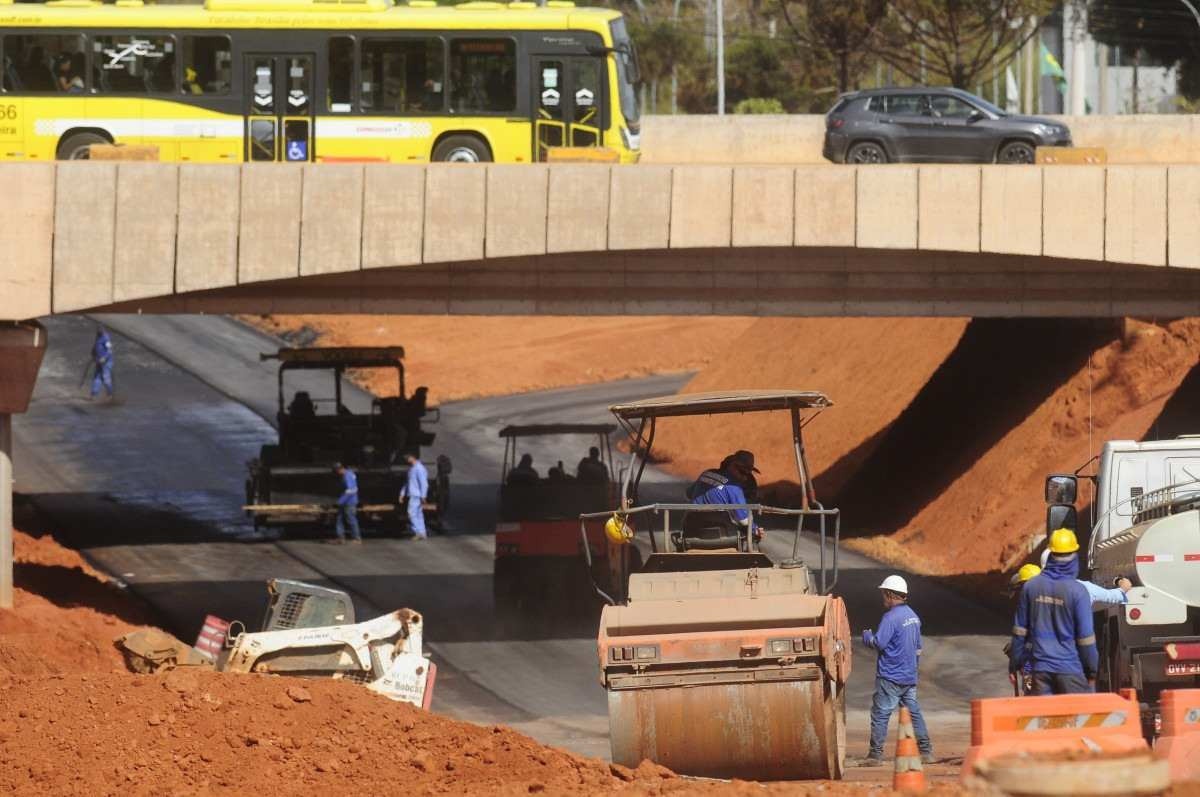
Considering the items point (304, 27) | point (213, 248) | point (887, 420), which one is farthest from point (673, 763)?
point (887, 420)

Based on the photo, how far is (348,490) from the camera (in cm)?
2961

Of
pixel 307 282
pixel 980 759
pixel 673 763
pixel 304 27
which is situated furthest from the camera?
pixel 304 27

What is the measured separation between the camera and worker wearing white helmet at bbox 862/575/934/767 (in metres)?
14.4

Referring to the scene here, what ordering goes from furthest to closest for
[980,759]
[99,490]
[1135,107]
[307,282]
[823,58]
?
[1135,107]
[823,58]
[99,490]
[307,282]
[980,759]

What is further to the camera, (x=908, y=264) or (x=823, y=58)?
(x=823, y=58)

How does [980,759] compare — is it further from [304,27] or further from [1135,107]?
[1135,107]

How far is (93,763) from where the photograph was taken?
1337cm

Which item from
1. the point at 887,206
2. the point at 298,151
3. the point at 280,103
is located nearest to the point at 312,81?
the point at 280,103

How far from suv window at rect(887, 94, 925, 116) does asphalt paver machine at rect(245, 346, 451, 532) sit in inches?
389

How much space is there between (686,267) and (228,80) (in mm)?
9318

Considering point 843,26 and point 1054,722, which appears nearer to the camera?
point 1054,722

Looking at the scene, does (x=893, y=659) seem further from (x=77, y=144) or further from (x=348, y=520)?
(x=77, y=144)

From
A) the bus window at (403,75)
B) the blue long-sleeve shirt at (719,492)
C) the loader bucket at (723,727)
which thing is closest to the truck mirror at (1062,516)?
the blue long-sleeve shirt at (719,492)

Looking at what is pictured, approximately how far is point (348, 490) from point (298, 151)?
5.63 meters
